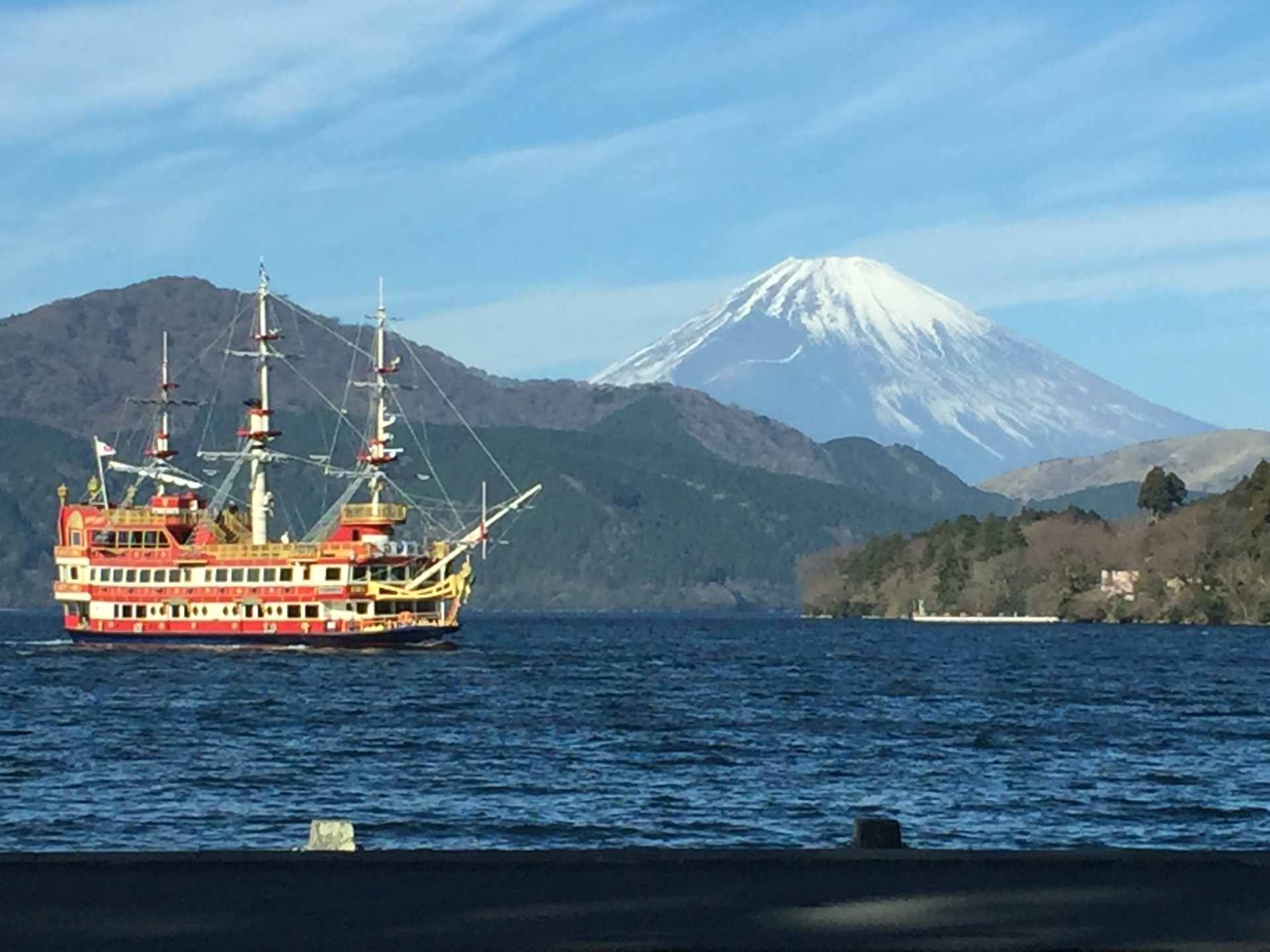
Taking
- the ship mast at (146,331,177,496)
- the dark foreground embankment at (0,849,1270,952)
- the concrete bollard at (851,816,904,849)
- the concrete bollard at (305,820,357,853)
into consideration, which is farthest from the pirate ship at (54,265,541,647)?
the dark foreground embankment at (0,849,1270,952)

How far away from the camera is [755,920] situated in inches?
678

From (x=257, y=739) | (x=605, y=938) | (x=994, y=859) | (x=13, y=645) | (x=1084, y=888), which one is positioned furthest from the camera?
(x=13, y=645)

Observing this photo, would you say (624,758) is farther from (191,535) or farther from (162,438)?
(162,438)

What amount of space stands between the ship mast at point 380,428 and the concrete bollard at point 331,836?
373 feet

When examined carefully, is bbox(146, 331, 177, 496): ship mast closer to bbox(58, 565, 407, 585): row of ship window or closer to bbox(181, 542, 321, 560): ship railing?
bbox(58, 565, 407, 585): row of ship window

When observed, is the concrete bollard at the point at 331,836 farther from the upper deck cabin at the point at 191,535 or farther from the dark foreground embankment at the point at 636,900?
the upper deck cabin at the point at 191,535

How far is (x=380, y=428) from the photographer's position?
14325 cm

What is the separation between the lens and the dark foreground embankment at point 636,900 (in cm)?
1634

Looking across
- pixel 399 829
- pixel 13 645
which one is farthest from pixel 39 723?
pixel 13 645

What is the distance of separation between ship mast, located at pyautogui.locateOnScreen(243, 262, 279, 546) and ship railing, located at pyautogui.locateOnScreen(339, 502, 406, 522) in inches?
504

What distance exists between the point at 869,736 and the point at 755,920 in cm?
4790

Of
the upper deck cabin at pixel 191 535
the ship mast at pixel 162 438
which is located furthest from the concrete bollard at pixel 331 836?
the ship mast at pixel 162 438

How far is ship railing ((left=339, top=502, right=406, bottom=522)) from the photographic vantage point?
13450cm

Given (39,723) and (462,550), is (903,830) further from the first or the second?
(462,550)
